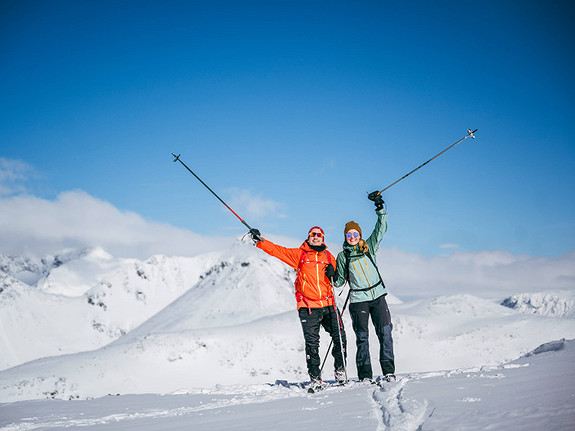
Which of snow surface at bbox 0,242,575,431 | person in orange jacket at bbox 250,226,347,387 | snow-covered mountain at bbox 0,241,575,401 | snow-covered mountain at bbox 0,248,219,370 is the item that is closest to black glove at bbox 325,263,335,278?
person in orange jacket at bbox 250,226,347,387

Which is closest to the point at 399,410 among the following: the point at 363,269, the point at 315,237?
the point at 363,269

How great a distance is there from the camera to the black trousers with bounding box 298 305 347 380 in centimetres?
796

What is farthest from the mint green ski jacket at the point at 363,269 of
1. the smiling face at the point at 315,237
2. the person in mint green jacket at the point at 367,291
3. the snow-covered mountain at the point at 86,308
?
the snow-covered mountain at the point at 86,308

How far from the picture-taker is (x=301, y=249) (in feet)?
27.1

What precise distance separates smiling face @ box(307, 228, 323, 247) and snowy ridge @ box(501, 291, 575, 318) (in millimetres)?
Answer: 146915

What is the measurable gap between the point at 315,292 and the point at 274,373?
1737cm

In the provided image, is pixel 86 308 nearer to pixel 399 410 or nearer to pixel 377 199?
pixel 377 199

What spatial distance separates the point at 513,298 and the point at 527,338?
16320cm

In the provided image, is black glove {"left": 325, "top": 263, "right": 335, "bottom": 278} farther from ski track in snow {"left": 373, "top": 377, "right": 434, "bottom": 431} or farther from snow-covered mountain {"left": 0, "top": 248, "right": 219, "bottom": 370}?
snow-covered mountain {"left": 0, "top": 248, "right": 219, "bottom": 370}

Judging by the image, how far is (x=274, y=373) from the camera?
23703 millimetres

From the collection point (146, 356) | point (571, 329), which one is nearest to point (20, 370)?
point (146, 356)

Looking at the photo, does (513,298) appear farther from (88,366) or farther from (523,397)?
(523,397)

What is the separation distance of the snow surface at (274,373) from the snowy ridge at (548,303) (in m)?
107

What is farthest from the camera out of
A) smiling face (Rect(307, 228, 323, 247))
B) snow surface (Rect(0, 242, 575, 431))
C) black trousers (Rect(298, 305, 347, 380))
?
smiling face (Rect(307, 228, 323, 247))
